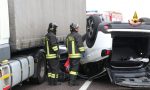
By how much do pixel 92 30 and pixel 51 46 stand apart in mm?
1295

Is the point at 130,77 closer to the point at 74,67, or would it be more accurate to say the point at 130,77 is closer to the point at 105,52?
the point at 105,52

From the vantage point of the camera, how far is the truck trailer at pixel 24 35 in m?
8.12

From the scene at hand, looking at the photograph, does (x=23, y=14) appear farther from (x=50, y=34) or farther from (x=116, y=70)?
(x=116, y=70)

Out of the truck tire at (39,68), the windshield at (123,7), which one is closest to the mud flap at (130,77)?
the truck tire at (39,68)

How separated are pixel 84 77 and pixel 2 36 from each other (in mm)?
4432

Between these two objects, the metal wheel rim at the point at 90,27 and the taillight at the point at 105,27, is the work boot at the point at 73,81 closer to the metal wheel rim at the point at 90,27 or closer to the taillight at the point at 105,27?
the metal wheel rim at the point at 90,27

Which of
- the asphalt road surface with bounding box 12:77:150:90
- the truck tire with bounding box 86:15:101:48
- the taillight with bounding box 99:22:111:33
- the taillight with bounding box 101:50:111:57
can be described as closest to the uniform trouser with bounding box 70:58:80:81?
the asphalt road surface with bounding box 12:77:150:90

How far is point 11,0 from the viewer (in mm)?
8508

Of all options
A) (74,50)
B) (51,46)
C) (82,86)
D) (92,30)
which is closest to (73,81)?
(82,86)

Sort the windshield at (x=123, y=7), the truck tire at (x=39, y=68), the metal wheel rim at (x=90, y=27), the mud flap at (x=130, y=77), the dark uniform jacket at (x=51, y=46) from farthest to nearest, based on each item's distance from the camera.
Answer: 1. the windshield at (x=123, y=7)
2. the metal wheel rim at (x=90, y=27)
3. the dark uniform jacket at (x=51, y=46)
4. the truck tire at (x=39, y=68)
5. the mud flap at (x=130, y=77)

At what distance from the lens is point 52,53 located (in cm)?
1103

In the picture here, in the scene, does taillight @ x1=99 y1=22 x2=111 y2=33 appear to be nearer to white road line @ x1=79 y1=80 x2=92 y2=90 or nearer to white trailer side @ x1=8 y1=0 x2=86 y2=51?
white road line @ x1=79 y1=80 x2=92 y2=90

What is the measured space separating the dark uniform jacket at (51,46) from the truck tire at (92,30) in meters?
1.04

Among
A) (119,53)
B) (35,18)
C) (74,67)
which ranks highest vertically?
(35,18)
